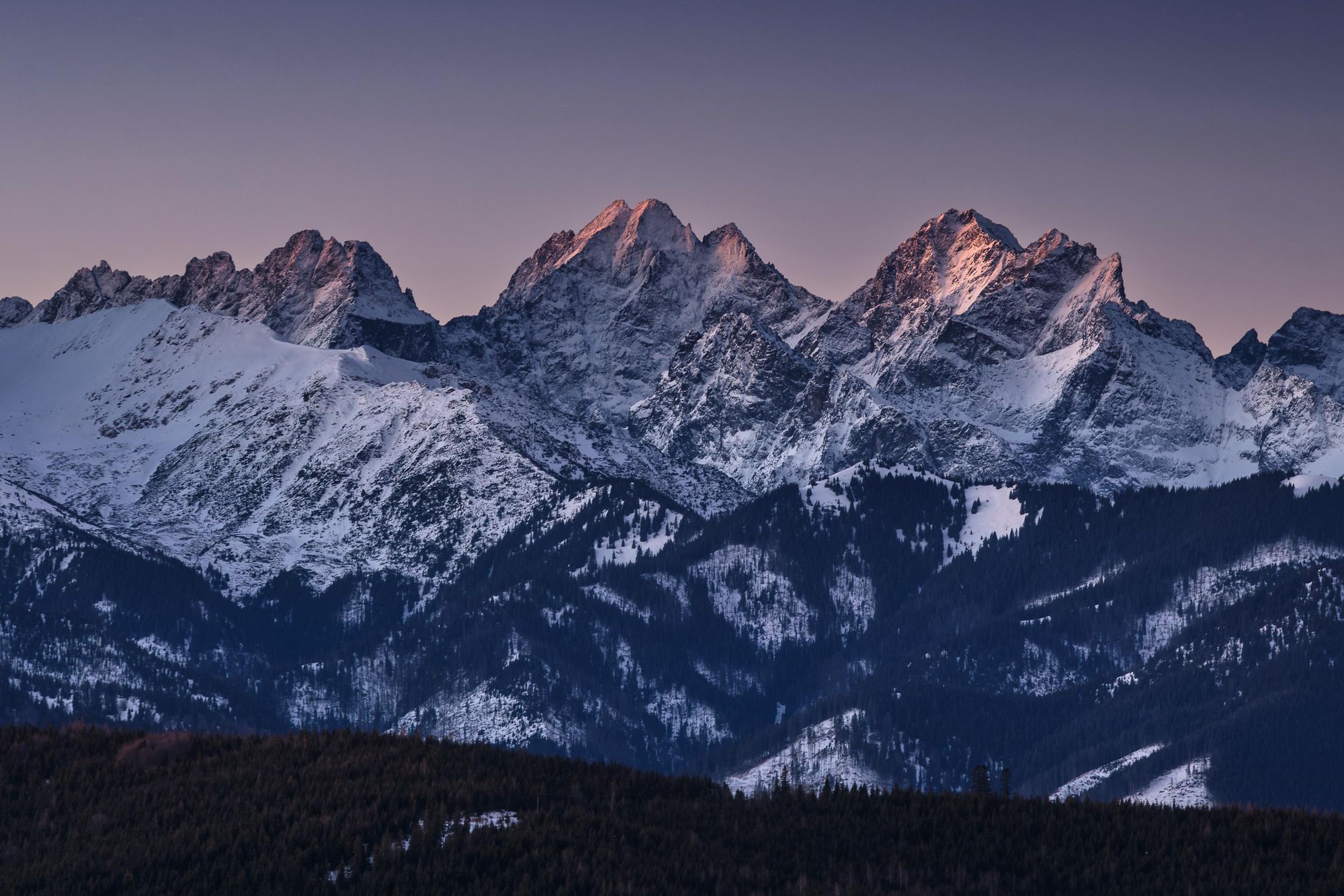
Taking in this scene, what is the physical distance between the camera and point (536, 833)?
108 m

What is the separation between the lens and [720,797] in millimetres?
121938

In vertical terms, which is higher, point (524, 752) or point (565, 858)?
point (524, 752)

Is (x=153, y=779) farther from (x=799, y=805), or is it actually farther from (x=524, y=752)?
(x=799, y=805)

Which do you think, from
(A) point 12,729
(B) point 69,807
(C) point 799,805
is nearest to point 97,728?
(A) point 12,729

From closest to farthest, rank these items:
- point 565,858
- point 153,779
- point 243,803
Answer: point 565,858, point 243,803, point 153,779

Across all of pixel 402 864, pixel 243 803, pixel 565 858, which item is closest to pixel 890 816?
pixel 565 858

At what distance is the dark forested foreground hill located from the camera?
4104 inches

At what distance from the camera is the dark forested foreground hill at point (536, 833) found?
10425 cm

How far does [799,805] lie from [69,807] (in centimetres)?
4139

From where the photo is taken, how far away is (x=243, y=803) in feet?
381

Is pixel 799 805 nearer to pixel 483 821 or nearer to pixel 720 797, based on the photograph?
pixel 720 797

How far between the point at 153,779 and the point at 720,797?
33652 mm

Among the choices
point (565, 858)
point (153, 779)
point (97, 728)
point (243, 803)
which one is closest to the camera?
point (565, 858)

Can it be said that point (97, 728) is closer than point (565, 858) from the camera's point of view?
No
